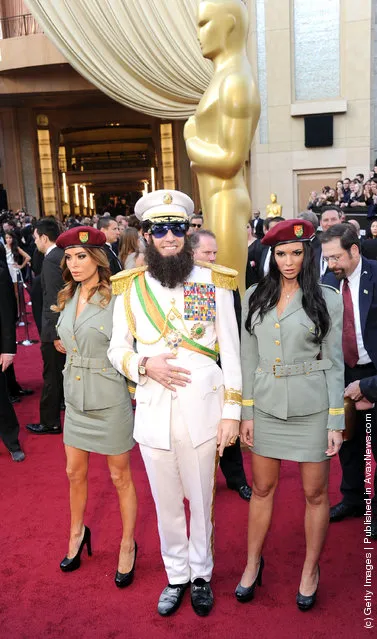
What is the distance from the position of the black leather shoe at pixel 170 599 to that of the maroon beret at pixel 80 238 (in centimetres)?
159

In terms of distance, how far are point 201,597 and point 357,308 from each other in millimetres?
1515

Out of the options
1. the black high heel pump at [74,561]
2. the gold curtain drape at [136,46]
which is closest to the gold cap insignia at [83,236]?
the black high heel pump at [74,561]

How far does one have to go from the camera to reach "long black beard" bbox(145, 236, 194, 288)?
2.39 m

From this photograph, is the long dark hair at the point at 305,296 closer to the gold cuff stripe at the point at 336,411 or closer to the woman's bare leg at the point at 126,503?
the gold cuff stripe at the point at 336,411

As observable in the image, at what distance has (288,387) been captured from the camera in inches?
94.9

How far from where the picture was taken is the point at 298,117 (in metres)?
14.1

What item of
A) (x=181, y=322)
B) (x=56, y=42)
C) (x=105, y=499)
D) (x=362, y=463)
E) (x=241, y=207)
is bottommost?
(x=105, y=499)

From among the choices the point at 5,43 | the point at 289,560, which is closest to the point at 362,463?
the point at 289,560

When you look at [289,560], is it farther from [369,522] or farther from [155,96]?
[155,96]

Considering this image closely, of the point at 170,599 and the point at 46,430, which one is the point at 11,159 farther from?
the point at 170,599

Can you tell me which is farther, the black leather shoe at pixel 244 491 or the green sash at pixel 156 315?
the black leather shoe at pixel 244 491

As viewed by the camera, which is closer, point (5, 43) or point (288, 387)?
point (288, 387)

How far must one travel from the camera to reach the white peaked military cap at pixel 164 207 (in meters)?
2.40

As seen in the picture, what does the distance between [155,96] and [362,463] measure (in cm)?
1009
